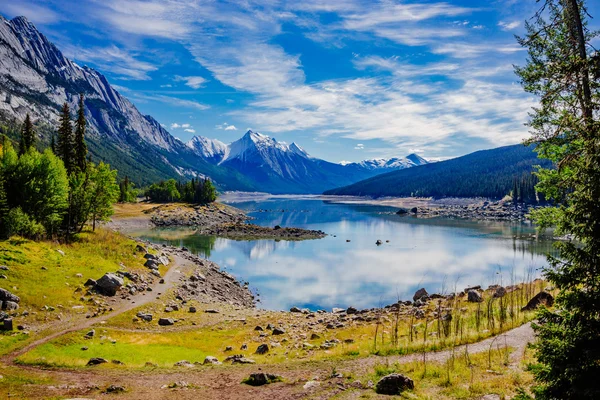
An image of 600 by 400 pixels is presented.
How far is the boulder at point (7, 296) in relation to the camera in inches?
1094

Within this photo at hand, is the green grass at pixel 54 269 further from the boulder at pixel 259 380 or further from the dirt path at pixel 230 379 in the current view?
the boulder at pixel 259 380

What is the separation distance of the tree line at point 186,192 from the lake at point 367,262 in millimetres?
57190

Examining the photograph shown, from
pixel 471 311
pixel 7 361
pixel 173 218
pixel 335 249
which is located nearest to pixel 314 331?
pixel 471 311

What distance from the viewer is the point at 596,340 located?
994 cm

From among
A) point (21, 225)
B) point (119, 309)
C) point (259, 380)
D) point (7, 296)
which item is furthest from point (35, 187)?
point (259, 380)

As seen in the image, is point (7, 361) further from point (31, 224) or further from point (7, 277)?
point (31, 224)

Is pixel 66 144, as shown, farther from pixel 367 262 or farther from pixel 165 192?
pixel 165 192

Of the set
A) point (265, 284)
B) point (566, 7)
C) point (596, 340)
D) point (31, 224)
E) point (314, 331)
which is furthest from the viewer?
point (265, 284)

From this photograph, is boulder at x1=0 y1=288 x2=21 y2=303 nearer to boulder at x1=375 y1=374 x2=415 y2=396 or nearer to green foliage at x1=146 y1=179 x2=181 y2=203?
boulder at x1=375 y1=374 x2=415 y2=396

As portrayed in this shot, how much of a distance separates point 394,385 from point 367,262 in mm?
59030

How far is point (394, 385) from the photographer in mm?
15273

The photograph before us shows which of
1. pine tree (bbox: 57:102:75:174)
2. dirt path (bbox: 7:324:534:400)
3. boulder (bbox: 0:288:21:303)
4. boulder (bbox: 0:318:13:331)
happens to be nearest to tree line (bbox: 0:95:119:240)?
pine tree (bbox: 57:102:75:174)

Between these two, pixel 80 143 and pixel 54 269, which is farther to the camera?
pixel 80 143

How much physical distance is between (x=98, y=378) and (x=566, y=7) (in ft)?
87.4
